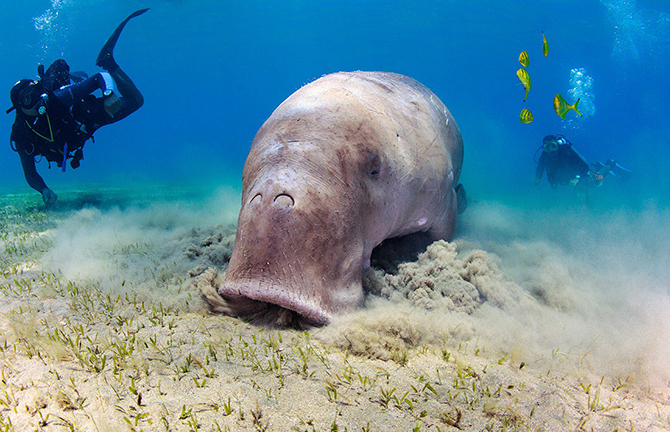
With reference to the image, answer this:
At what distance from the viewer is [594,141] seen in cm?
8412

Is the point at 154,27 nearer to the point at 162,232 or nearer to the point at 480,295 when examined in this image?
the point at 162,232

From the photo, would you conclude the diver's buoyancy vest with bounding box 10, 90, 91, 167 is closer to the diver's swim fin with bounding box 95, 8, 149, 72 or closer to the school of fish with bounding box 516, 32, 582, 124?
the diver's swim fin with bounding box 95, 8, 149, 72

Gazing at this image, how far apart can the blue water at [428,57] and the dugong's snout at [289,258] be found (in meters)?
11.9

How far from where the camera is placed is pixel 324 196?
8.04 ft

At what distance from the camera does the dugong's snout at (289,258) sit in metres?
2.22

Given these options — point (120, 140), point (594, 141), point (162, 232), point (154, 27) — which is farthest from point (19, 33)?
point (594, 141)

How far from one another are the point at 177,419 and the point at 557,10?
4752 cm

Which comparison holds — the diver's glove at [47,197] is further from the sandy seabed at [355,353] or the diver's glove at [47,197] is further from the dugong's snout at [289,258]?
the dugong's snout at [289,258]

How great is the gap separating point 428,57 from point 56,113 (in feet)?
228

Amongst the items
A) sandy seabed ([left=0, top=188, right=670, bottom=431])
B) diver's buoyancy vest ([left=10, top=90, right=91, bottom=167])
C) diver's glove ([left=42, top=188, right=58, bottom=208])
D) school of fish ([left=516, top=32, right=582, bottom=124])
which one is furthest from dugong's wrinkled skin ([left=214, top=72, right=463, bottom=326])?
diver's glove ([left=42, top=188, right=58, bottom=208])

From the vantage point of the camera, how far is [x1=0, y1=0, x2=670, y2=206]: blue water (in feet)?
114

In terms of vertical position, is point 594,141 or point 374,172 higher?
point 594,141

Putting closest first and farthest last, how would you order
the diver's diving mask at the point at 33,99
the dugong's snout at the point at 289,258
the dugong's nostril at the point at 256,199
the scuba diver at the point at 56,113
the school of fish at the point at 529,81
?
the dugong's snout at the point at 289,258 < the dugong's nostril at the point at 256,199 < the school of fish at the point at 529,81 < the diver's diving mask at the point at 33,99 < the scuba diver at the point at 56,113

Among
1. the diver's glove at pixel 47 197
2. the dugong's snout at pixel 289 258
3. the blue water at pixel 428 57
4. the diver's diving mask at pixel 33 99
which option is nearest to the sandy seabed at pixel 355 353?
the dugong's snout at pixel 289 258
